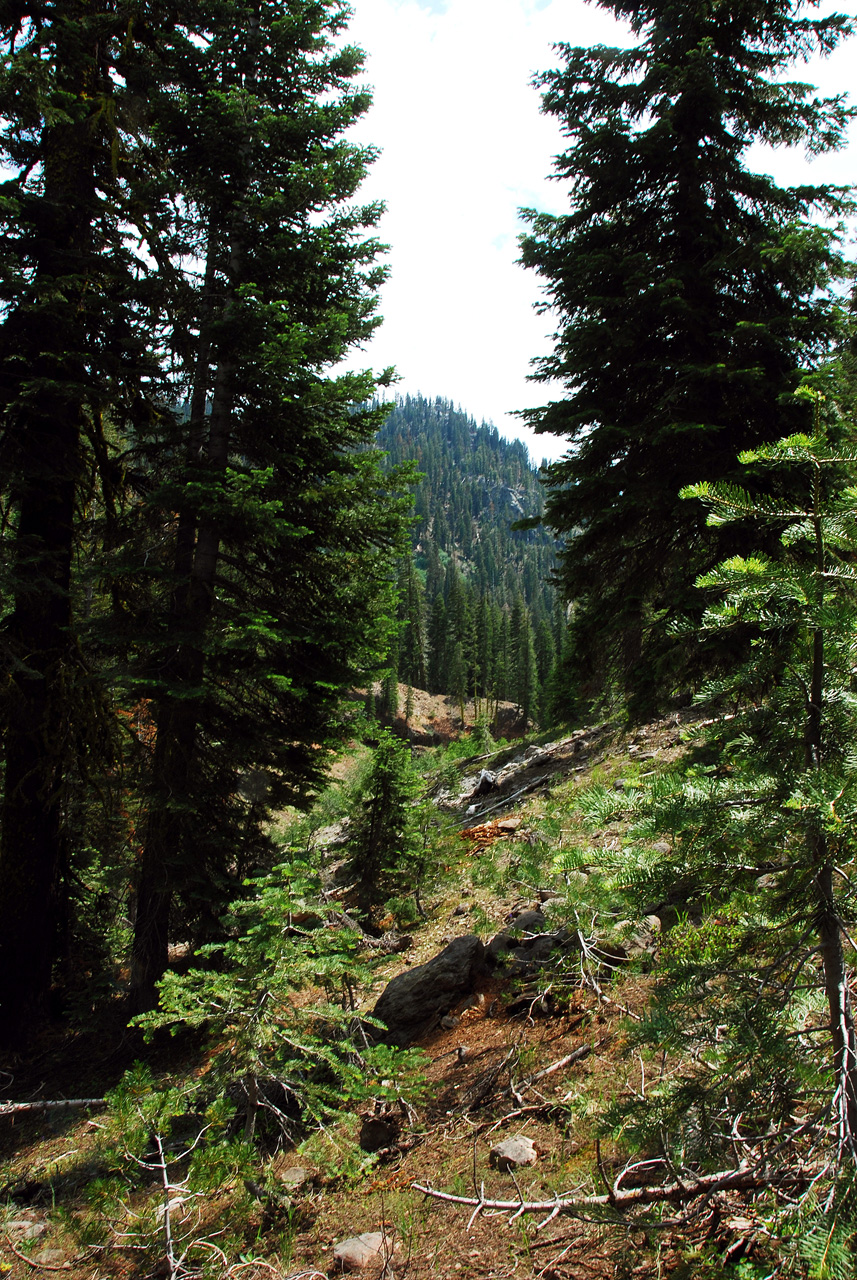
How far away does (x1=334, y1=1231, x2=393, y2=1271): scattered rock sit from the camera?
9.53 feet

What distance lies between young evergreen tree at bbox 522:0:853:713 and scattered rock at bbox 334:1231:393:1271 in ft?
17.1

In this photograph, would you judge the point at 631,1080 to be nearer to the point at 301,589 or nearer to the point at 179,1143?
the point at 179,1143

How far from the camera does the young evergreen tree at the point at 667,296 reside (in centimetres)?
652

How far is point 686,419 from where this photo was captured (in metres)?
6.69

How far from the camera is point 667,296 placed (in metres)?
6.72

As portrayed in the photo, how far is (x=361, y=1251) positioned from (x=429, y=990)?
2.45 meters

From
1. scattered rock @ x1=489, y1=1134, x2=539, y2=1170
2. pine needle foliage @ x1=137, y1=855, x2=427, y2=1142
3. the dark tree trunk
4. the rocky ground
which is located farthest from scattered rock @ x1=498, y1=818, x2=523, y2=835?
the dark tree trunk

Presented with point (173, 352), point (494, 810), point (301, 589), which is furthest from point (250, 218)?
point (494, 810)

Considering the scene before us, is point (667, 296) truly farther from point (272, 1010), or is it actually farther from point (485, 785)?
point (485, 785)

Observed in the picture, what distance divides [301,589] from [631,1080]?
19.4 feet

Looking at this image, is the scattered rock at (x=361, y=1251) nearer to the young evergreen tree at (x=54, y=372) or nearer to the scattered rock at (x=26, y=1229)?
the scattered rock at (x=26, y=1229)

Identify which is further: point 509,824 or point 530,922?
point 509,824

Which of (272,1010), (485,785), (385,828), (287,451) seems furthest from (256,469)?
(485,785)

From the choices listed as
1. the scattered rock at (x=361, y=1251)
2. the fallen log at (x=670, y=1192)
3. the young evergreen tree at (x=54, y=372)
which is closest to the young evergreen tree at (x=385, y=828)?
the young evergreen tree at (x=54, y=372)
